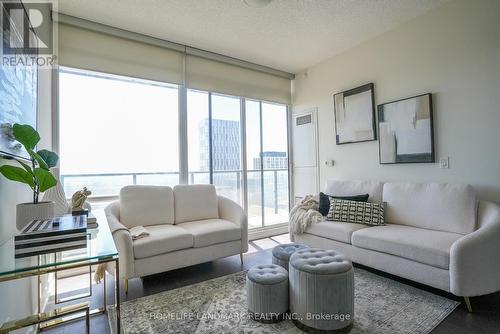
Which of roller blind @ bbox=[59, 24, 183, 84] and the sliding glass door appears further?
the sliding glass door

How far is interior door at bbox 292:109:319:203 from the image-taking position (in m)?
4.09

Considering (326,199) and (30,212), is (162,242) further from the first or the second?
(326,199)

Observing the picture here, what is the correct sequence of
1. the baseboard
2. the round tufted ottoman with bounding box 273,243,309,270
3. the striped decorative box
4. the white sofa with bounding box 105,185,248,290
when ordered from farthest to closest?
the baseboard, the white sofa with bounding box 105,185,248,290, the round tufted ottoman with bounding box 273,243,309,270, the striped decorative box

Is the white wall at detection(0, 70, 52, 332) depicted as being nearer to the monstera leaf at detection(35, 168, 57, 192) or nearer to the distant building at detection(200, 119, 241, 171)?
the monstera leaf at detection(35, 168, 57, 192)

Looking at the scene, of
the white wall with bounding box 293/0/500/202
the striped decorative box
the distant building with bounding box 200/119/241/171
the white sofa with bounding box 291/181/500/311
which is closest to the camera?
the striped decorative box

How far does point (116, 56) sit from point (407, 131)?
352cm

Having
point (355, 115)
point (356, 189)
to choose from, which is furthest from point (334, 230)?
point (355, 115)

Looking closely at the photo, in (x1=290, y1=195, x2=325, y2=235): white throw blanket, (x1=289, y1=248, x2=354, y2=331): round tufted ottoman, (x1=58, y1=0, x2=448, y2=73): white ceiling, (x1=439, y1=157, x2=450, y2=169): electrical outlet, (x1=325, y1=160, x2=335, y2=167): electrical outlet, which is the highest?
(x1=58, y1=0, x2=448, y2=73): white ceiling

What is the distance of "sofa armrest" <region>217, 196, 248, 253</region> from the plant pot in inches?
72.1

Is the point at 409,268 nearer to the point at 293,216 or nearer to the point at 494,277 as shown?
the point at 494,277

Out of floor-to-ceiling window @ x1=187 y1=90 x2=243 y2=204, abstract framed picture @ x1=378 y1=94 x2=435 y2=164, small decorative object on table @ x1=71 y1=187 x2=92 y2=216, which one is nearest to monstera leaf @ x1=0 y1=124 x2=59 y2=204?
small decorative object on table @ x1=71 y1=187 x2=92 y2=216

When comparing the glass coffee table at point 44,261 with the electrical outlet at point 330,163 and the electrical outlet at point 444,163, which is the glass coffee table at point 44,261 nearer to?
the electrical outlet at point 444,163

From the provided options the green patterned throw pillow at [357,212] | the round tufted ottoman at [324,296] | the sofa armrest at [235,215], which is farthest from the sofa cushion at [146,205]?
the green patterned throw pillow at [357,212]

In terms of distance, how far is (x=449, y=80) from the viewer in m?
2.61
